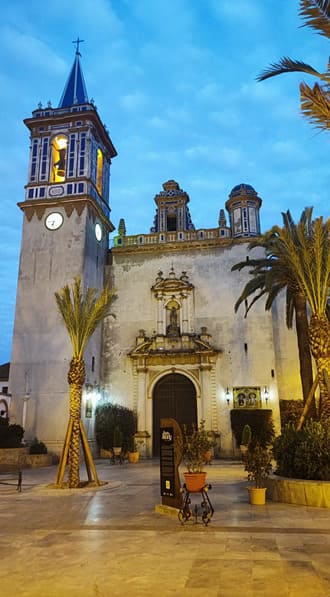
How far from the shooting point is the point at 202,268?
27609 millimetres

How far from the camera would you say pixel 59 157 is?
29.1 meters

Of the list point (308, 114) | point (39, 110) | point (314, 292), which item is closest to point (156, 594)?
point (308, 114)

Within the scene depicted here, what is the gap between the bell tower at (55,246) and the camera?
23.7 metres

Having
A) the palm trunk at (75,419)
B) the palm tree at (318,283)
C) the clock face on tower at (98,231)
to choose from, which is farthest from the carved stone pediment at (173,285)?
the palm trunk at (75,419)

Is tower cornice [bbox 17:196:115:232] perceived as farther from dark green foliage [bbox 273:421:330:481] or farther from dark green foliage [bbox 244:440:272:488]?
dark green foliage [bbox 244:440:272:488]

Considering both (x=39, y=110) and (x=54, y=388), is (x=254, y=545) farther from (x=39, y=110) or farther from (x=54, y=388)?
(x=39, y=110)

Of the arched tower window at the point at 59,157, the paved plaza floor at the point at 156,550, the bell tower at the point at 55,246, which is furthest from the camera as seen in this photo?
the arched tower window at the point at 59,157

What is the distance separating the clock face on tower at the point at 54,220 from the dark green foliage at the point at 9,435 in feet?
37.1

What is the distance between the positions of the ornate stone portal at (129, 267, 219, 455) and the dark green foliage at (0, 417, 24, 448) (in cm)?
718

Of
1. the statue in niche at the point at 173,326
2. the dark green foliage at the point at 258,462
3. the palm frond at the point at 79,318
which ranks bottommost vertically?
the dark green foliage at the point at 258,462

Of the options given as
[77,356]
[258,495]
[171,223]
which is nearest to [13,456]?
[77,356]

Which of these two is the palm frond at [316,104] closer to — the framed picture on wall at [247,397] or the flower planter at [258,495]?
the flower planter at [258,495]

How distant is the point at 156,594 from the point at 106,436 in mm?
20124

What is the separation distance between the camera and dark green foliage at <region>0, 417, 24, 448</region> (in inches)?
774
